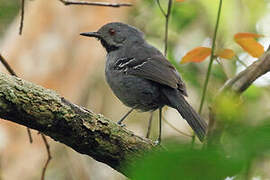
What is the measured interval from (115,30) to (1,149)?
2012 millimetres

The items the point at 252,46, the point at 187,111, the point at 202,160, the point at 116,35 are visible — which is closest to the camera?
the point at 202,160

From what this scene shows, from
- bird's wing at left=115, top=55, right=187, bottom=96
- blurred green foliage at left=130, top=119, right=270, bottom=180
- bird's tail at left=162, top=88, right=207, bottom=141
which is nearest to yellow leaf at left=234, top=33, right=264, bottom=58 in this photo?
bird's tail at left=162, top=88, right=207, bottom=141

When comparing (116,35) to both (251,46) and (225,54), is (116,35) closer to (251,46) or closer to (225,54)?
(225,54)

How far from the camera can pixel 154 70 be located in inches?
148

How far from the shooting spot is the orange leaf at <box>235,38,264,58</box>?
258 cm

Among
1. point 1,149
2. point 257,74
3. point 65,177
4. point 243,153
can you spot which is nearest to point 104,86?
point 65,177

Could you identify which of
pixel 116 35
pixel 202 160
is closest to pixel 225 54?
pixel 116 35

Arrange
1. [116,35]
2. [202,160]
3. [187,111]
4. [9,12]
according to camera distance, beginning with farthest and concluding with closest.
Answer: [9,12], [116,35], [187,111], [202,160]

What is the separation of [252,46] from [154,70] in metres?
1.27

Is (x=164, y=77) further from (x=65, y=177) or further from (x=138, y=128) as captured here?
(x=65, y=177)

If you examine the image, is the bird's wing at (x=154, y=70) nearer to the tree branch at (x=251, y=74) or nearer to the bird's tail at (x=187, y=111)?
the bird's tail at (x=187, y=111)

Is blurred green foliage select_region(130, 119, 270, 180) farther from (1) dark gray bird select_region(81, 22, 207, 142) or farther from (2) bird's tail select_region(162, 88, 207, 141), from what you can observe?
(1) dark gray bird select_region(81, 22, 207, 142)

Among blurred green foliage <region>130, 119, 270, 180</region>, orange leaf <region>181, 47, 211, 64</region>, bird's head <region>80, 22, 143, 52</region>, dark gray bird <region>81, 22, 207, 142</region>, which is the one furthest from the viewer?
bird's head <region>80, 22, 143, 52</region>

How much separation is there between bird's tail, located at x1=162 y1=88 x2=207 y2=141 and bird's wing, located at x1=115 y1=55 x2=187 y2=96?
9 centimetres
